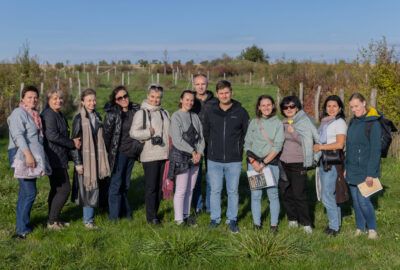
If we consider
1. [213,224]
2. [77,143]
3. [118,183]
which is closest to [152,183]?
[118,183]

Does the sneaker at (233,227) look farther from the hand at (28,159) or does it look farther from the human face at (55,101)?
the human face at (55,101)

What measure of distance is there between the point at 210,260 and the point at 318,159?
214cm

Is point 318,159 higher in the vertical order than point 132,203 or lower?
higher

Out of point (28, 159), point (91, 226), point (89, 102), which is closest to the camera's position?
point (28, 159)

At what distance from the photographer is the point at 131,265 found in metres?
4.05

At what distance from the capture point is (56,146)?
521cm

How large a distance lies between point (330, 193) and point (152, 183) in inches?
102

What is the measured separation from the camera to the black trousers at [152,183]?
5.48 m

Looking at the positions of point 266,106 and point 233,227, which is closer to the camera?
point 266,106

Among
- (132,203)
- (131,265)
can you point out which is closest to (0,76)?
(132,203)

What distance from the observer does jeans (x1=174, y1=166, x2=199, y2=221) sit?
5.48m

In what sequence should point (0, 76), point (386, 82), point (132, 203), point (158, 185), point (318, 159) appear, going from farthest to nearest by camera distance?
point (0, 76), point (386, 82), point (132, 203), point (158, 185), point (318, 159)

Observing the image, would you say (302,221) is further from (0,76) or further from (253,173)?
(0,76)

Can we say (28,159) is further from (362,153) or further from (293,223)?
(362,153)
